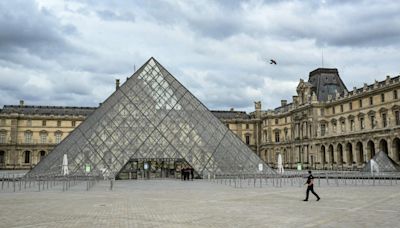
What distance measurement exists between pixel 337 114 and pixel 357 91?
185 inches

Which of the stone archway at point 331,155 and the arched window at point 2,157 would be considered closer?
the stone archway at point 331,155

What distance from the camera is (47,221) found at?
8820 mm

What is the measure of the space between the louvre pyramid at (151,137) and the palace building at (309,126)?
2031cm

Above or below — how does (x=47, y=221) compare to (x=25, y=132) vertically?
below

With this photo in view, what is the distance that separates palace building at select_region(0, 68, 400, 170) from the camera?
42.6 m

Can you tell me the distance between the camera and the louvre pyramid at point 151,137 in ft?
83.6

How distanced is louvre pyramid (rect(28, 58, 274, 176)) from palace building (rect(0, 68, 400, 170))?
2031 centimetres

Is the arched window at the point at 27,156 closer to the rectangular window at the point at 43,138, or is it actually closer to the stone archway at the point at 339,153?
the rectangular window at the point at 43,138

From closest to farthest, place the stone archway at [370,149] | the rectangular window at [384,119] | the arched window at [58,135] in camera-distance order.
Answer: the rectangular window at [384,119], the stone archway at [370,149], the arched window at [58,135]

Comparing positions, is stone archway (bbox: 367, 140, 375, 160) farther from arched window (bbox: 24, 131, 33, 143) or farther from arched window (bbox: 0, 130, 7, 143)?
arched window (bbox: 0, 130, 7, 143)

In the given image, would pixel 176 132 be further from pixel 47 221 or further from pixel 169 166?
pixel 47 221

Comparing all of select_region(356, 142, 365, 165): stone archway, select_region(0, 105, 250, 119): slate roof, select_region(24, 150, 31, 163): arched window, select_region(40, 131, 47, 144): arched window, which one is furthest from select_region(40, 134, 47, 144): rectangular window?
select_region(356, 142, 365, 165): stone archway

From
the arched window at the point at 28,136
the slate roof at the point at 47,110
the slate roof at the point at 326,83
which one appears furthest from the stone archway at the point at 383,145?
the arched window at the point at 28,136

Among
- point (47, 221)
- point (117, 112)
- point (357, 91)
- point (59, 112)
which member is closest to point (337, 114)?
point (357, 91)
